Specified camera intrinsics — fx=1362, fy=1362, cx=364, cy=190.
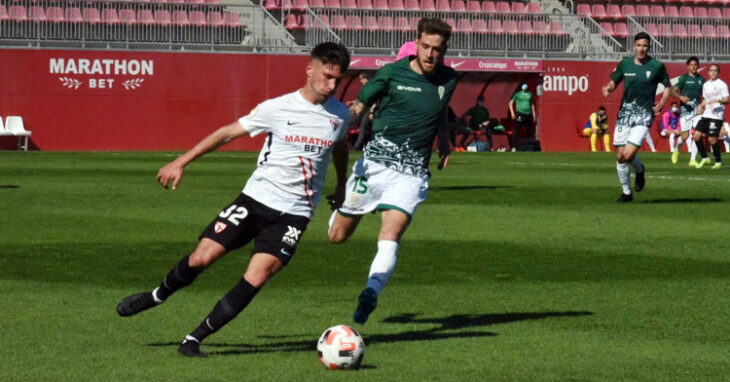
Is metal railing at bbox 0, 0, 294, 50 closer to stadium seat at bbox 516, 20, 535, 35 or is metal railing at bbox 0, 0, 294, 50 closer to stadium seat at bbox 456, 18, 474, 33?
stadium seat at bbox 456, 18, 474, 33

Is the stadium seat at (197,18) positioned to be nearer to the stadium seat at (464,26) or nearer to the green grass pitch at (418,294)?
the stadium seat at (464,26)

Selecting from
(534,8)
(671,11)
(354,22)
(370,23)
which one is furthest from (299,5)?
(671,11)

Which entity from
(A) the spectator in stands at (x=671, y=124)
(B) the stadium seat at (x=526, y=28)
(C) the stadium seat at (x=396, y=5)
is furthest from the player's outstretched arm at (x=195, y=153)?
(A) the spectator in stands at (x=671, y=124)

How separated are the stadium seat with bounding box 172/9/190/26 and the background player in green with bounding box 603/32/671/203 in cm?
2352

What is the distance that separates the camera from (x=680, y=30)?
45.7 metres

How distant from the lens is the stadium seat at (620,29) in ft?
153

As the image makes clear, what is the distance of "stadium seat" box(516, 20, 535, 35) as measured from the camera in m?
44.4

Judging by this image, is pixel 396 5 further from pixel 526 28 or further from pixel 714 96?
pixel 714 96

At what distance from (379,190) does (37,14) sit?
3271cm

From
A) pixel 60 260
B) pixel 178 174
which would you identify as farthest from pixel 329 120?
pixel 60 260

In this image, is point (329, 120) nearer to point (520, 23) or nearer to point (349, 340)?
point (349, 340)

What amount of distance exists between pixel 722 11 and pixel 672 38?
18.6 feet

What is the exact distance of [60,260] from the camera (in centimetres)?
1211

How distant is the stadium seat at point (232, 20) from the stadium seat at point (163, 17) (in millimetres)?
1686
